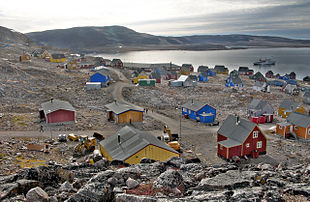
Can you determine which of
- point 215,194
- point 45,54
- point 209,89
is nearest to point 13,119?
point 215,194

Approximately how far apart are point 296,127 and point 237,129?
12089 mm

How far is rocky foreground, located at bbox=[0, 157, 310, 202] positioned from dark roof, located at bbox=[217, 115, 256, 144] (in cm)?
1636

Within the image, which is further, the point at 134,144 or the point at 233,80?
the point at 233,80

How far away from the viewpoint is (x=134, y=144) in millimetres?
21938

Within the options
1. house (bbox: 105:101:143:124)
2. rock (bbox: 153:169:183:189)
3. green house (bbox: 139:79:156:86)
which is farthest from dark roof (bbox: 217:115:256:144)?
green house (bbox: 139:79:156:86)

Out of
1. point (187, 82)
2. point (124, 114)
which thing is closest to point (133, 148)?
point (124, 114)

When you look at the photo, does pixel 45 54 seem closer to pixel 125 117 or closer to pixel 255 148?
pixel 125 117

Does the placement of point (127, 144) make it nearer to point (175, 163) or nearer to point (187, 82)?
point (175, 163)

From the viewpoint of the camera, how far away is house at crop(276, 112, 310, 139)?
34625mm

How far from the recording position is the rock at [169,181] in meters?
9.18

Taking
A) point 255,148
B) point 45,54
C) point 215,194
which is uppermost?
point 45,54

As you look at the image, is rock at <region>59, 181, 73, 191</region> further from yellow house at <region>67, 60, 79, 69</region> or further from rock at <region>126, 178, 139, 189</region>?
yellow house at <region>67, 60, 79, 69</region>

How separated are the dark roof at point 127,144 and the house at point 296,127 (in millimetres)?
20264

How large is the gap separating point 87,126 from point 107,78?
32429 mm
